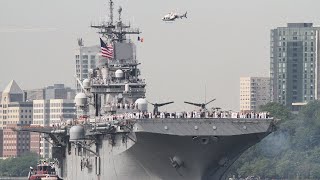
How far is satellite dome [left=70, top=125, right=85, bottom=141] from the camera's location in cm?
9362

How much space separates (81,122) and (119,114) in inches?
212

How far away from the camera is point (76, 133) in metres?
93.6

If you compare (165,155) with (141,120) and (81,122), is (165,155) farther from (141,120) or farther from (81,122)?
A: (81,122)

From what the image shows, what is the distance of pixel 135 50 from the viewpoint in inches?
4055

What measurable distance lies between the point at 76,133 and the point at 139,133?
7.87 meters

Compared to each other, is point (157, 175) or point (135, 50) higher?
point (135, 50)

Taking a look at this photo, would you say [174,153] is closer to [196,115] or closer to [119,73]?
[196,115]

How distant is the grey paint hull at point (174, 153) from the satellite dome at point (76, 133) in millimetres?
1552

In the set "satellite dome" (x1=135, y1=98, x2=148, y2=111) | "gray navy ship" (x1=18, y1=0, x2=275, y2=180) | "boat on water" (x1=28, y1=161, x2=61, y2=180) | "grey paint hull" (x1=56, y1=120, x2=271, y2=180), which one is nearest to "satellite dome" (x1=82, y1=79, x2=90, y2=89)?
"gray navy ship" (x1=18, y1=0, x2=275, y2=180)

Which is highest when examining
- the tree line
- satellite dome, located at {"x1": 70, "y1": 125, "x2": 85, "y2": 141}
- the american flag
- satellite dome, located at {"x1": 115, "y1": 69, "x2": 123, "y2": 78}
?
the american flag

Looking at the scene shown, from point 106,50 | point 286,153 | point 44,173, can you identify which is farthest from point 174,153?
point 286,153

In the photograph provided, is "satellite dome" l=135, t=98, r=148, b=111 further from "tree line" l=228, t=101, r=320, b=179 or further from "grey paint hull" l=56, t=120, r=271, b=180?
"tree line" l=228, t=101, r=320, b=179

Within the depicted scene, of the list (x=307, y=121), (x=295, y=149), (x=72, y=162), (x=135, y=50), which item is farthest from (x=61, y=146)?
(x=307, y=121)

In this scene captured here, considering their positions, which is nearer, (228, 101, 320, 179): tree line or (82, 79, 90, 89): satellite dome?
(82, 79, 90, 89): satellite dome
